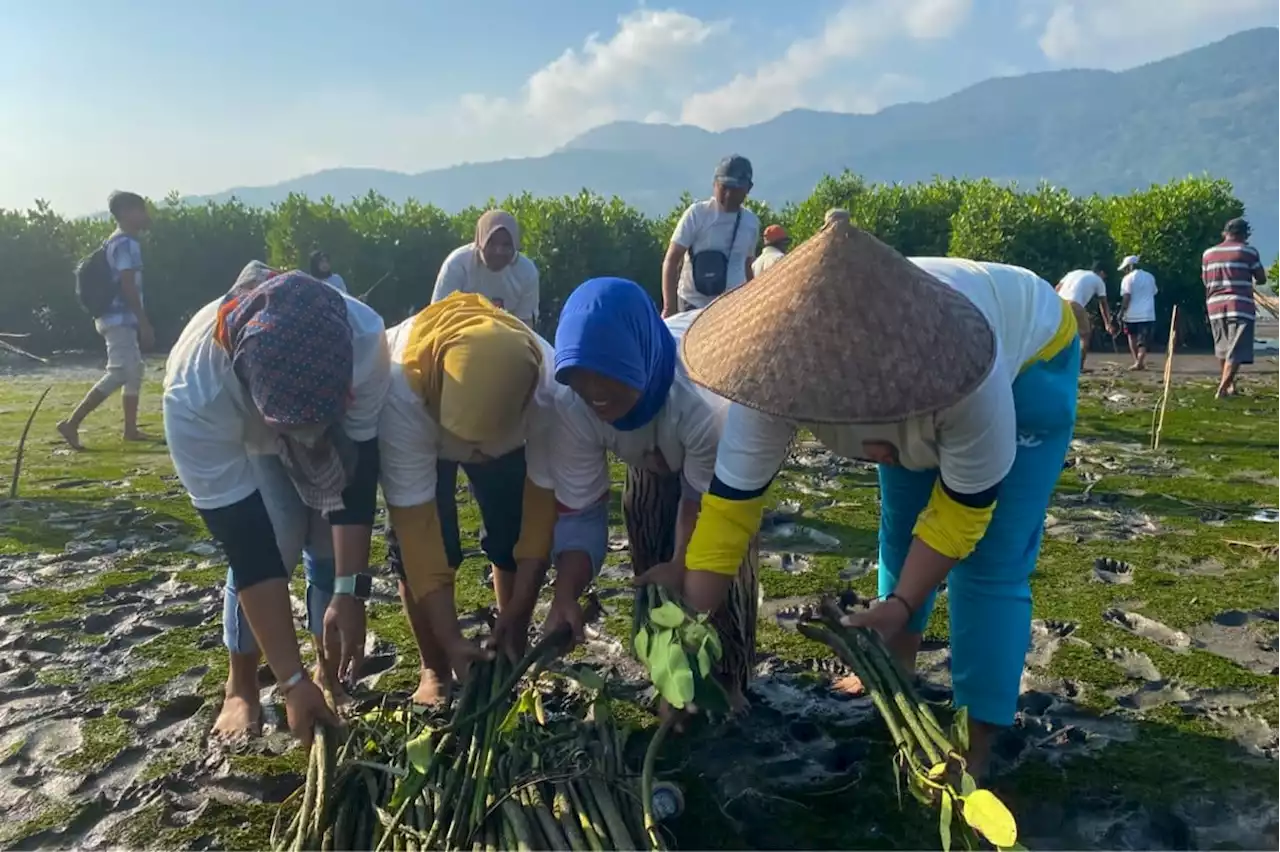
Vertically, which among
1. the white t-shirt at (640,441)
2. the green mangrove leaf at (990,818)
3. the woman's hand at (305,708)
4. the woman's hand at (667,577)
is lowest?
the woman's hand at (305,708)

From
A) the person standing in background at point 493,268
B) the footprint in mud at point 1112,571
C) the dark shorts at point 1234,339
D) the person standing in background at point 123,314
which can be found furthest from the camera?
the dark shorts at point 1234,339

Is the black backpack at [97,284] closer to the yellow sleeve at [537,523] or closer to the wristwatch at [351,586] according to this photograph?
the wristwatch at [351,586]

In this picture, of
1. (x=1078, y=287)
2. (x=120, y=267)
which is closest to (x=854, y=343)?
(x=120, y=267)

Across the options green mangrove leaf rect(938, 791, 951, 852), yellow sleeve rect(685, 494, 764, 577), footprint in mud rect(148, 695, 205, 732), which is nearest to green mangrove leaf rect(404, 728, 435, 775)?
yellow sleeve rect(685, 494, 764, 577)

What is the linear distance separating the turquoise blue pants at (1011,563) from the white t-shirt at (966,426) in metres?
0.11

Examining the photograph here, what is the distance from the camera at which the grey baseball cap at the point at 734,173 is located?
6113mm

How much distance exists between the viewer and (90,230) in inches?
715

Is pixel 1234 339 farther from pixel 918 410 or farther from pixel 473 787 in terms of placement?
pixel 473 787

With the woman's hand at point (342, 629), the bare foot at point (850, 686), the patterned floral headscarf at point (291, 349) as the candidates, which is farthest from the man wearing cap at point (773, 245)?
the patterned floral headscarf at point (291, 349)

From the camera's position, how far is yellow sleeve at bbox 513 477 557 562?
2932mm

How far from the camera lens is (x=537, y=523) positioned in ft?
9.70

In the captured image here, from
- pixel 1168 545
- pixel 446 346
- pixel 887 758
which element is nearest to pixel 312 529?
pixel 446 346

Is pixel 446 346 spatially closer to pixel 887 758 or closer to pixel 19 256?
pixel 887 758

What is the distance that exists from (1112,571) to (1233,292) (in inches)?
241
